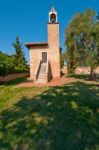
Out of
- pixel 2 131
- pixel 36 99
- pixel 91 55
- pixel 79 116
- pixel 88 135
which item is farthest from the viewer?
pixel 91 55

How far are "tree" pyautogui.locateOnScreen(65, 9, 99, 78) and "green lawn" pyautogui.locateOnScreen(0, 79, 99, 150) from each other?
13.7 meters

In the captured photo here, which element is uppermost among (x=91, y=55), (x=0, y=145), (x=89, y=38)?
(x=89, y=38)

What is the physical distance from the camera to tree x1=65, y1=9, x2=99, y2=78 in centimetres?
2633

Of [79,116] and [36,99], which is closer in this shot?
[79,116]

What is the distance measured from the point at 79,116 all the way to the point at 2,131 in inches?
140

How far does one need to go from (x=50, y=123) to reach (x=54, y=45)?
67.9 feet

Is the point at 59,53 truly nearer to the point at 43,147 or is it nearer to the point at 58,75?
the point at 58,75

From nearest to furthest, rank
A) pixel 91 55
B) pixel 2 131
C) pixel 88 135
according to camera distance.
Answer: pixel 88 135, pixel 2 131, pixel 91 55

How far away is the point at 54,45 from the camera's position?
29531 mm

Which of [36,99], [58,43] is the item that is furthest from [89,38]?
[36,99]

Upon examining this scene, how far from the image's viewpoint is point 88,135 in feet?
28.4

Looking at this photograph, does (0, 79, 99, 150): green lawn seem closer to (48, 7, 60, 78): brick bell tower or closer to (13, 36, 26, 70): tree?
(48, 7, 60, 78): brick bell tower

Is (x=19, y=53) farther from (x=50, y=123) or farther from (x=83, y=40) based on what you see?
(x=50, y=123)

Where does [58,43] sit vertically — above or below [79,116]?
above
